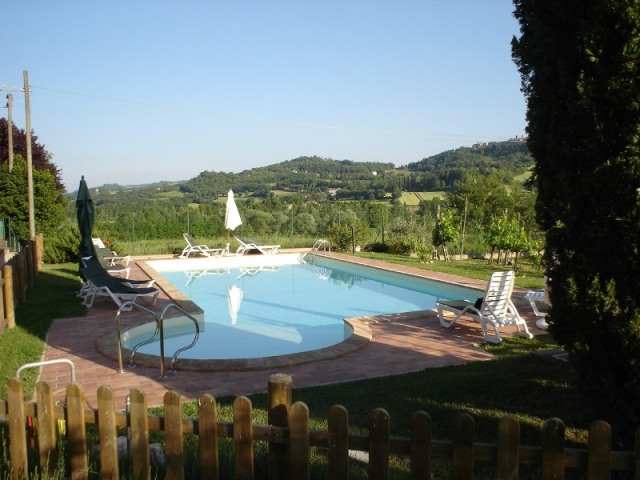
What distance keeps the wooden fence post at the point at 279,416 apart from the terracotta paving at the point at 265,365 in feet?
9.38

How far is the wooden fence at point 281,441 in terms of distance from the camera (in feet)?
7.89

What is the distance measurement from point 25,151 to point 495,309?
22.1 metres

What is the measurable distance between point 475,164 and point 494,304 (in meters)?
42.3

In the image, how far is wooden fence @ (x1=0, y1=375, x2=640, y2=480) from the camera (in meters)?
2.40

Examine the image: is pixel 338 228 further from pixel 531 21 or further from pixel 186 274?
pixel 531 21

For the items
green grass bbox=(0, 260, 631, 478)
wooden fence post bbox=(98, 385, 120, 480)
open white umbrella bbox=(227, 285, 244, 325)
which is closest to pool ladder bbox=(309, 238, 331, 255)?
open white umbrella bbox=(227, 285, 244, 325)

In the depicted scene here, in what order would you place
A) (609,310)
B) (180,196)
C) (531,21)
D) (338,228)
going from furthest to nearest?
(180,196), (338,228), (531,21), (609,310)

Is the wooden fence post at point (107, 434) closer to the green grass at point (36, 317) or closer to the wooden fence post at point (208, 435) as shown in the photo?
the wooden fence post at point (208, 435)

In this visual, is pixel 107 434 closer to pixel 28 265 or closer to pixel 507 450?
pixel 507 450

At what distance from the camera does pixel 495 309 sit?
8.07 metres

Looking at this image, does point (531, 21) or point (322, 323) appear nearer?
point (531, 21)

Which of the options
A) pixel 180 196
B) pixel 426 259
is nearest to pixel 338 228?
pixel 426 259

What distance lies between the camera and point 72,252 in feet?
57.7

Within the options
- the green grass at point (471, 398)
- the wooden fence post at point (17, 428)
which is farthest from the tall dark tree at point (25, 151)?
the wooden fence post at point (17, 428)
